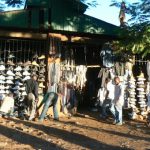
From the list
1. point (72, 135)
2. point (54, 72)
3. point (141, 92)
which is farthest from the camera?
point (141, 92)

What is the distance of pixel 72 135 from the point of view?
531 inches

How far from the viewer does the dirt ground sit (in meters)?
11.8

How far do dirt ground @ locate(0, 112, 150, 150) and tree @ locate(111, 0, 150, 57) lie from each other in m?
3.00

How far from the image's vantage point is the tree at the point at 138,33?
18203mm

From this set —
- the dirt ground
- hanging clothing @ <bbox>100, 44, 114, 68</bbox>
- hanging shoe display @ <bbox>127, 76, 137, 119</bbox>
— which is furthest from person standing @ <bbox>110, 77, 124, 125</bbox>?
hanging clothing @ <bbox>100, 44, 114, 68</bbox>

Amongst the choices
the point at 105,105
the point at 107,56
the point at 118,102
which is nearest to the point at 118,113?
the point at 118,102

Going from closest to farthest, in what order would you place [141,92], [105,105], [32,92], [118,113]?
[118,113] < [32,92] < [105,105] < [141,92]

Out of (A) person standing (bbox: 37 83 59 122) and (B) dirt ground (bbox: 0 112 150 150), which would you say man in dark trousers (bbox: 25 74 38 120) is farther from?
(B) dirt ground (bbox: 0 112 150 150)

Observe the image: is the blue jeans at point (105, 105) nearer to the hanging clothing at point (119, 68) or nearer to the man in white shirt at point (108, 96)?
the man in white shirt at point (108, 96)

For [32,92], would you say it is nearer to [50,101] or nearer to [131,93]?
[50,101]

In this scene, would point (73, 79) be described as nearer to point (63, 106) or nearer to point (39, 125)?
point (63, 106)

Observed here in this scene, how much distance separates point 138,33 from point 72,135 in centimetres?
651

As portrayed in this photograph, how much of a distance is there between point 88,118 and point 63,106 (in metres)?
1.30

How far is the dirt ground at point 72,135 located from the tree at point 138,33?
3.00m
